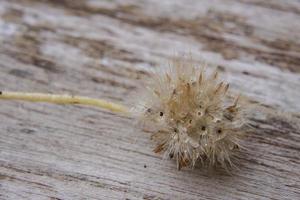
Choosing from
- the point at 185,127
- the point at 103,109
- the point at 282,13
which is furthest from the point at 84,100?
the point at 282,13

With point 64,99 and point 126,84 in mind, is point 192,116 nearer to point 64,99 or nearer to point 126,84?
point 126,84

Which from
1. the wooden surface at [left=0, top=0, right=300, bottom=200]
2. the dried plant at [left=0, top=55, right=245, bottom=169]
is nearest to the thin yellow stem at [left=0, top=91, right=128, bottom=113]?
the wooden surface at [left=0, top=0, right=300, bottom=200]

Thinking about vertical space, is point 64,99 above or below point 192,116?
below

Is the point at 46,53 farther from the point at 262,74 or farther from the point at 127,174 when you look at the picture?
the point at 262,74

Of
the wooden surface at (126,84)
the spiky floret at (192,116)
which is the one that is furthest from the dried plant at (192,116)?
the wooden surface at (126,84)

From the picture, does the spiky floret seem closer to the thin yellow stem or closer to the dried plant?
the dried plant

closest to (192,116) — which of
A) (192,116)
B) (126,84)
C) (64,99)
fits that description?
(192,116)

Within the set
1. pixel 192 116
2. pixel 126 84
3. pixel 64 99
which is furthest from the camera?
pixel 126 84

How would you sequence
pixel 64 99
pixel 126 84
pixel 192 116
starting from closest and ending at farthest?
pixel 192 116 < pixel 64 99 < pixel 126 84
